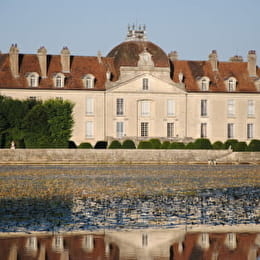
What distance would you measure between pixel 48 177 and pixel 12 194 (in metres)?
9.00

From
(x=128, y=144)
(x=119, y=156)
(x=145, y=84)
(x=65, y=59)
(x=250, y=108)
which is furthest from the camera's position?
(x=250, y=108)

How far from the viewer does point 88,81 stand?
5938cm

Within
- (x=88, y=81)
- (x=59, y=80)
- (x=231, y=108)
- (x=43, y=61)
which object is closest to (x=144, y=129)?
(x=88, y=81)

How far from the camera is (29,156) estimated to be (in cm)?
4578

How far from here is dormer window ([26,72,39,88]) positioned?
190ft

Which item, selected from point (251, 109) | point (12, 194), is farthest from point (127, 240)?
point (251, 109)

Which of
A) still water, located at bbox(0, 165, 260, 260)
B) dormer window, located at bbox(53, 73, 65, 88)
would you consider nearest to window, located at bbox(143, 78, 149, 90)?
dormer window, located at bbox(53, 73, 65, 88)

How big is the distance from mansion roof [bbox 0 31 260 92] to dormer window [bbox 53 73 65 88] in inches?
4.4

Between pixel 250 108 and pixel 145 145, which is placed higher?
pixel 250 108

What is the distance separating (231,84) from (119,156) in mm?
18218

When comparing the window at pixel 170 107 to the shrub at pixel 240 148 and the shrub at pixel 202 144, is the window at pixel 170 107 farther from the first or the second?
the shrub at pixel 240 148

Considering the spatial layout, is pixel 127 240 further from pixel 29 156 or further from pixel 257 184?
pixel 29 156

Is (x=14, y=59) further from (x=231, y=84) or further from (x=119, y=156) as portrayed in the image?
(x=231, y=84)

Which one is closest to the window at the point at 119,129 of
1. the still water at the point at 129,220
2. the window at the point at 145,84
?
the window at the point at 145,84
